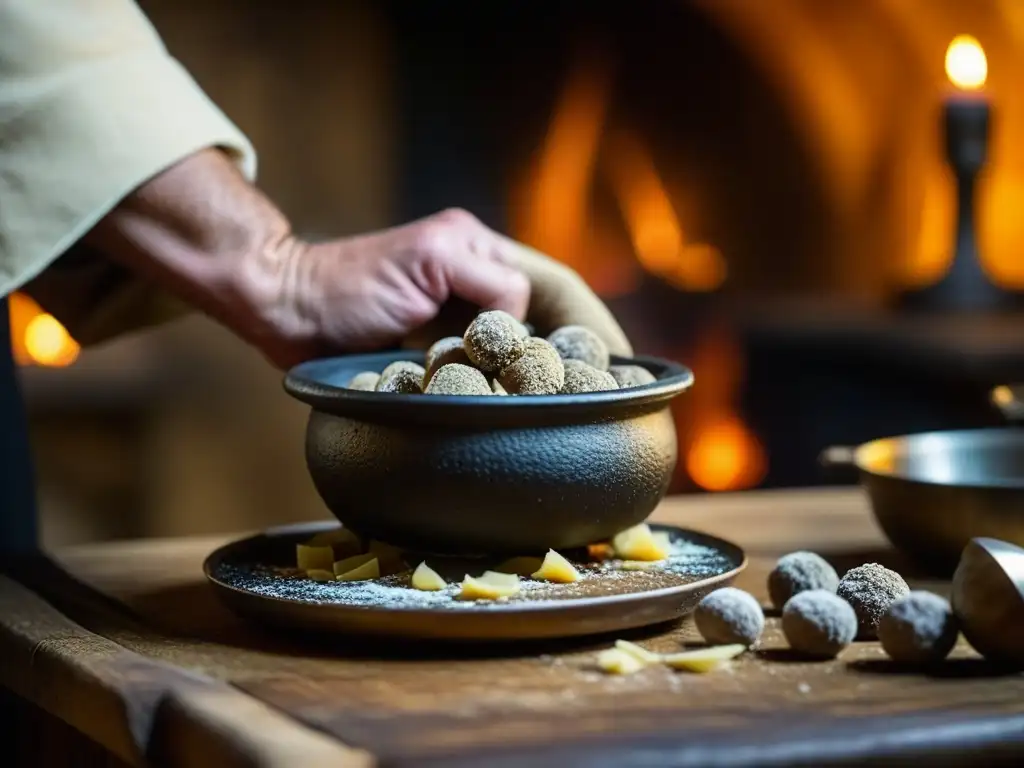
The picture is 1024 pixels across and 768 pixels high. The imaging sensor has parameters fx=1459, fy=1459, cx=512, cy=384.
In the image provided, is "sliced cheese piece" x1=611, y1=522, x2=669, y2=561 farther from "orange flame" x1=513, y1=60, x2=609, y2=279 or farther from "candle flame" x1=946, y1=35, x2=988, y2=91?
"orange flame" x1=513, y1=60, x2=609, y2=279

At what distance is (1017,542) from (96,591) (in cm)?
65

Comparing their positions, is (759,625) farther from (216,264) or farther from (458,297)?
(216,264)

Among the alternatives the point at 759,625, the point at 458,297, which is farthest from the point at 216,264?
the point at 759,625

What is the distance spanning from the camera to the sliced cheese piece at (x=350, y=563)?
93cm

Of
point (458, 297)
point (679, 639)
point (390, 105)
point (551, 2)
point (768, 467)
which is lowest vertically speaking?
point (768, 467)

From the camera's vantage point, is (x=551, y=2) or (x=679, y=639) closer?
(x=679, y=639)

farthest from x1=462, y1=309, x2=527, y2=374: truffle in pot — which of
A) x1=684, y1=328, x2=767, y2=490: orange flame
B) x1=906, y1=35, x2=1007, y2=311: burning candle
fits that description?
x1=684, y1=328, x2=767, y2=490: orange flame

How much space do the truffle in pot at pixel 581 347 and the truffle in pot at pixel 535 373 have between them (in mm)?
77

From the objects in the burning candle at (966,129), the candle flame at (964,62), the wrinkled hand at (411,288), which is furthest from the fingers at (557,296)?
the burning candle at (966,129)

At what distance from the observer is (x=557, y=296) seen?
1.14 metres

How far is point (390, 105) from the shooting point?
3.26 m

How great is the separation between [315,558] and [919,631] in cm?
39

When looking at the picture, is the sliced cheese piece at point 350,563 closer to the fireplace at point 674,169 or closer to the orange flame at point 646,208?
the fireplace at point 674,169

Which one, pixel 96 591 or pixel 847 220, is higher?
pixel 847 220
